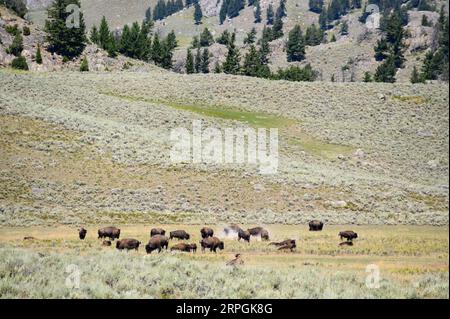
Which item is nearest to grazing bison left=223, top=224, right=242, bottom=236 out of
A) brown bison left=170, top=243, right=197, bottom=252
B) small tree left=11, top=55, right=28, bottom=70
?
brown bison left=170, top=243, right=197, bottom=252

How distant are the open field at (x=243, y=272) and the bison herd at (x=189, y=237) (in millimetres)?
462

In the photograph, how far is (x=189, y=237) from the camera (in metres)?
27.5

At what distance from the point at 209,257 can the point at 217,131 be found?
4279 centimetres

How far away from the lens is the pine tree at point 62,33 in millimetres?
111062

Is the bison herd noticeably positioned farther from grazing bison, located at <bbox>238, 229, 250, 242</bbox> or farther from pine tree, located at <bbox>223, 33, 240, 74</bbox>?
pine tree, located at <bbox>223, 33, 240, 74</bbox>

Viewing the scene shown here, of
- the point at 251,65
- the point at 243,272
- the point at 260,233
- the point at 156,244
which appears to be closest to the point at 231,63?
the point at 251,65

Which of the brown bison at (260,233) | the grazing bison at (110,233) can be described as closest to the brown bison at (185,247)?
the grazing bison at (110,233)

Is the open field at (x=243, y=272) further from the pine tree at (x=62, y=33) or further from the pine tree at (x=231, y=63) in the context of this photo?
the pine tree at (x=231, y=63)

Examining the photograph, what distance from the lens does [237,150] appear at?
181ft

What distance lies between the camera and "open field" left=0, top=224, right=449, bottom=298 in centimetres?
1316

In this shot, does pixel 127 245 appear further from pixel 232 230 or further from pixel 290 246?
pixel 290 246

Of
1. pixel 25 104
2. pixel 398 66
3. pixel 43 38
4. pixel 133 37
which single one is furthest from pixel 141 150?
pixel 398 66

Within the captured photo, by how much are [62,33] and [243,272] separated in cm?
10693

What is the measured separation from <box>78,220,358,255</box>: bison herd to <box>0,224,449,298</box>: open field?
0.46 meters
